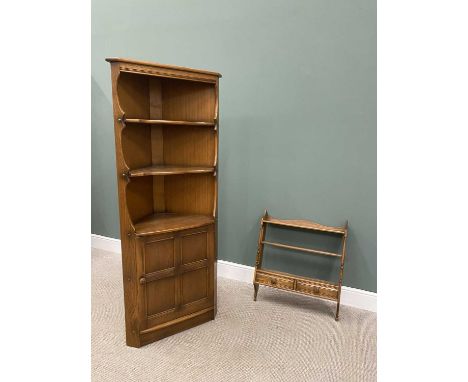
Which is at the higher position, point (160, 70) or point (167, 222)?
point (160, 70)

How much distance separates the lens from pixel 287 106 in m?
2.72

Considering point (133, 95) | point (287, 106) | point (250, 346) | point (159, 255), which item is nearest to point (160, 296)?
point (159, 255)

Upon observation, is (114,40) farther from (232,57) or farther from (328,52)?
(328,52)

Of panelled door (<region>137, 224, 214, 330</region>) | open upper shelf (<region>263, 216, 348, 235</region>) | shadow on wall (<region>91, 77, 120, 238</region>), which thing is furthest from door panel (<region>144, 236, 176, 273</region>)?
shadow on wall (<region>91, 77, 120, 238</region>)

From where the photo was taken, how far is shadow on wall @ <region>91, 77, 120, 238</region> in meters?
3.63

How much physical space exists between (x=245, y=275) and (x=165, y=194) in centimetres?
102

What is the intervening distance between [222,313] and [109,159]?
6.72 ft

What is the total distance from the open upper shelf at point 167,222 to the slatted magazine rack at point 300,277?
0.61m

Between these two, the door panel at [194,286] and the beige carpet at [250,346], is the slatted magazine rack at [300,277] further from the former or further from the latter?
the door panel at [194,286]

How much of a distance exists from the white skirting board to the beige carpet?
0.07 meters

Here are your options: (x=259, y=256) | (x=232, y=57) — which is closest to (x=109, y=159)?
(x=232, y=57)

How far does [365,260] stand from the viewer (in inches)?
102

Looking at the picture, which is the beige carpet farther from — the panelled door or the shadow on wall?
the shadow on wall

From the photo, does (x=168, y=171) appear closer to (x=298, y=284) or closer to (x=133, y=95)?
(x=133, y=95)
